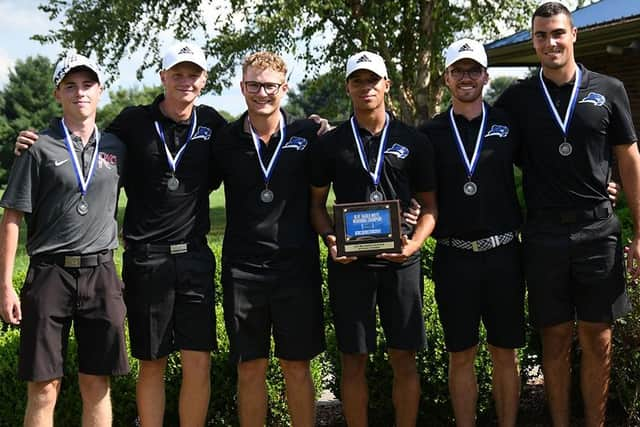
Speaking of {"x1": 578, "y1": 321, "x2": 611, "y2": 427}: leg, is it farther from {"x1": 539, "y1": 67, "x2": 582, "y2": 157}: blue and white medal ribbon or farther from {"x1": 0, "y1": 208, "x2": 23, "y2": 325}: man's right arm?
{"x1": 0, "y1": 208, "x2": 23, "y2": 325}: man's right arm

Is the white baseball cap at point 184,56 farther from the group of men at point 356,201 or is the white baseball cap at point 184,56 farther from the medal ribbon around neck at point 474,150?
the medal ribbon around neck at point 474,150

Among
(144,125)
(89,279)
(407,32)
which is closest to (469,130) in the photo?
(144,125)

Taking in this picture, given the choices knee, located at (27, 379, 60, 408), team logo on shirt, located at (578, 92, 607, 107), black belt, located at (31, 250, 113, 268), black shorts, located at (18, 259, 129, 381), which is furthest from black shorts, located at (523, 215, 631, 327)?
knee, located at (27, 379, 60, 408)

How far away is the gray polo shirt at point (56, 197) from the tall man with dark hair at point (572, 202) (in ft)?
9.10

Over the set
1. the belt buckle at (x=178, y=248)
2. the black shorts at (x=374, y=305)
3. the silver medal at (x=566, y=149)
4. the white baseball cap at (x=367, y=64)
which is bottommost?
the black shorts at (x=374, y=305)

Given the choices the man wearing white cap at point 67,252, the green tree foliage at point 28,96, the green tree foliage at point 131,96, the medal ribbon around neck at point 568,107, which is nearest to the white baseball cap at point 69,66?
the man wearing white cap at point 67,252

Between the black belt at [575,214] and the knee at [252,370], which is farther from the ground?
the black belt at [575,214]

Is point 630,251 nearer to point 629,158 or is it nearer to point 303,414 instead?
point 629,158

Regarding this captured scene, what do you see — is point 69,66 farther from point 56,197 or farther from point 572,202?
point 572,202

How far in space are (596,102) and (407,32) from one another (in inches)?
550

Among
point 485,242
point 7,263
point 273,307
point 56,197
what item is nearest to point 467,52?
point 485,242

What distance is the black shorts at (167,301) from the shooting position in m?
4.65

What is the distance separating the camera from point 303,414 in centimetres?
480

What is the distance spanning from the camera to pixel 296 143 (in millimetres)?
4762
